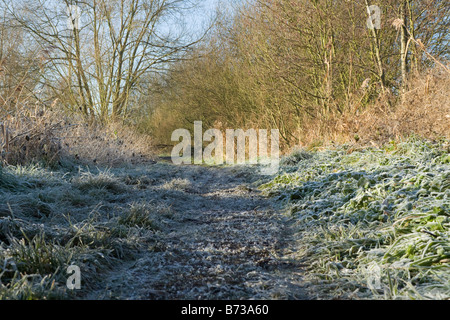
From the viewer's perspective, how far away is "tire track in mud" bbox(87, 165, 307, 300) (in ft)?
6.27

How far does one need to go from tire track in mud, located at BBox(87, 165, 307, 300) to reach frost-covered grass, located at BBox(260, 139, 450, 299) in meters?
0.21

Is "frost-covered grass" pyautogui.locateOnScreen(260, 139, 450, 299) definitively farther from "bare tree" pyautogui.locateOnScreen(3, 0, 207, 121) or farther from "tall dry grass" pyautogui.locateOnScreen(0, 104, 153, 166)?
"bare tree" pyautogui.locateOnScreen(3, 0, 207, 121)

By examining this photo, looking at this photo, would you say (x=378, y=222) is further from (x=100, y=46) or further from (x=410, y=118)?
(x=100, y=46)

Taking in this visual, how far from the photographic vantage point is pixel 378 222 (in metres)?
2.73

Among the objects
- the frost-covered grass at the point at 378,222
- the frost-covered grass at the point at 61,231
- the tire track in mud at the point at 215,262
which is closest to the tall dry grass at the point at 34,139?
the frost-covered grass at the point at 61,231

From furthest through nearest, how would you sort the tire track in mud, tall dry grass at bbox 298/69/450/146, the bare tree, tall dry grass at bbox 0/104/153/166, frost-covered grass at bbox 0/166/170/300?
the bare tree
tall dry grass at bbox 0/104/153/166
tall dry grass at bbox 298/69/450/146
the tire track in mud
frost-covered grass at bbox 0/166/170/300


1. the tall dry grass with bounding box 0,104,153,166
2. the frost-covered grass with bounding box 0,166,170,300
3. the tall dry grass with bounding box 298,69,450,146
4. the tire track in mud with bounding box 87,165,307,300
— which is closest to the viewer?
the frost-covered grass with bounding box 0,166,170,300

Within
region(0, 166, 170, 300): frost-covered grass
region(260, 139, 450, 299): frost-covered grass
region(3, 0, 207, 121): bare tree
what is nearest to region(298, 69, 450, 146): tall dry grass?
region(260, 139, 450, 299): frost-covered grass

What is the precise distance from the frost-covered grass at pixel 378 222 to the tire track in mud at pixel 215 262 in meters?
0.21

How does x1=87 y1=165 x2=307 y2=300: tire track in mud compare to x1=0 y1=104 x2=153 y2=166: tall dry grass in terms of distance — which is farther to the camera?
x1=0 y1=104 x2=153 y2=166: tall dry grass

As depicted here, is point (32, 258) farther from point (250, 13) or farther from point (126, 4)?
point (126, 4)

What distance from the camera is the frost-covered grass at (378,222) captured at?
1868 mm

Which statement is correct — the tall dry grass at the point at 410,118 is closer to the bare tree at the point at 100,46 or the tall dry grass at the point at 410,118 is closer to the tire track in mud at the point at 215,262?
the tire track in mud at the point at 215,262
